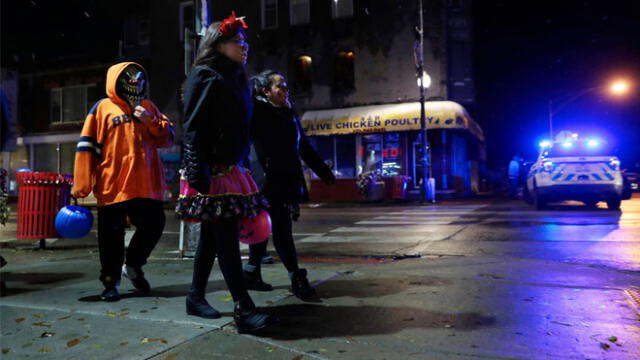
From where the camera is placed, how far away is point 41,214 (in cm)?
741

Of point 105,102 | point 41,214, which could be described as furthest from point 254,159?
point 41,214

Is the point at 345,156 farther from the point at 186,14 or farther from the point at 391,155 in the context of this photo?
the point at 186,14

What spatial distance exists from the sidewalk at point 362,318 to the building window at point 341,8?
20886mm

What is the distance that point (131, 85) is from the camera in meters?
4.03

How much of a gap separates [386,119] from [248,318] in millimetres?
19797

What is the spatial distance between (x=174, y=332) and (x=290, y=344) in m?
0.72

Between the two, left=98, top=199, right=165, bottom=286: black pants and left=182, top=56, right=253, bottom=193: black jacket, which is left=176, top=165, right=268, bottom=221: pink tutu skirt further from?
left=98, top=199, right=165, bottom=286: black pants

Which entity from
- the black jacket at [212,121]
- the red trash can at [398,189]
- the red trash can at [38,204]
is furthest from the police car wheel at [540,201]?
the black jacket at [212,121]

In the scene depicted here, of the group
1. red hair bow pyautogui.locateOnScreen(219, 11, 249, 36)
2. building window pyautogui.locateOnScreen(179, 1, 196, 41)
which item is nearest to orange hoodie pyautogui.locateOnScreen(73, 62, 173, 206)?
red hair bow pyautogui.locateOnScreen(219, 11, 249, 36)

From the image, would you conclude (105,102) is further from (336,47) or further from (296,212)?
(336,47)

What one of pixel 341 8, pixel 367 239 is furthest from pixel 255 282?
pixel 341 8

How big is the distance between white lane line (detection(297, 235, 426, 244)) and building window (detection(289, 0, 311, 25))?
18671 millimetres

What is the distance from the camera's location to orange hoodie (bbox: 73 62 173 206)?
3809 millimetres

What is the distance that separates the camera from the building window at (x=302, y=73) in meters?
25.2
